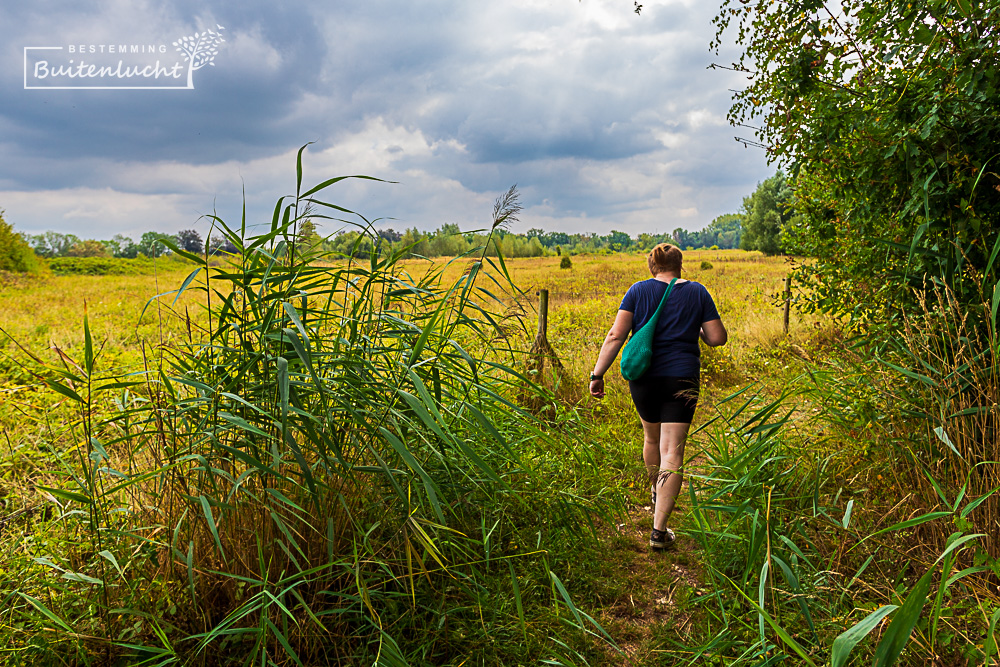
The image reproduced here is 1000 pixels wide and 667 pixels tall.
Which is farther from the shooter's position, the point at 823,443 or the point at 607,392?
the point at 607,392

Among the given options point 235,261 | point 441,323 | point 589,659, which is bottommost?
point 589,659

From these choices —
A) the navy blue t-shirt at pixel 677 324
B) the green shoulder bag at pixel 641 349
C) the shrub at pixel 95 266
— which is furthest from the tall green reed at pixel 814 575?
the shrub at pixel 95 266

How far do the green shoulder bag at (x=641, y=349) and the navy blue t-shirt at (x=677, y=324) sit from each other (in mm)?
58

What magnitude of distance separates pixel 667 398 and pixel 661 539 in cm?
90

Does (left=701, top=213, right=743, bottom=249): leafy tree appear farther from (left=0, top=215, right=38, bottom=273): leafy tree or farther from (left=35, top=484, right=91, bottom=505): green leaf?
(left=35, top=484, right=91, bottom=505): green leaf

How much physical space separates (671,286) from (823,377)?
1167 mm

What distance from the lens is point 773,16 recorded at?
403 centimetres

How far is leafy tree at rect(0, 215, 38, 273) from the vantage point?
109 feet

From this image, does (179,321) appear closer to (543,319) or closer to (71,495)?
(71,495)

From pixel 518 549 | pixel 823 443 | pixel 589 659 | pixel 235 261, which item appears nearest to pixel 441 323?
pixel 235 261

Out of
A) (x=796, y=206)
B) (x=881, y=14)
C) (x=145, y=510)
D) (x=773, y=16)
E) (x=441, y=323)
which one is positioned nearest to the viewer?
(x=145, y=510)

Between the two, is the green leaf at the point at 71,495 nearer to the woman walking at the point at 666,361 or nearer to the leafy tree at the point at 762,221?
the woman walking at the point at 666,361

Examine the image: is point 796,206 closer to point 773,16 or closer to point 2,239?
point 773,16

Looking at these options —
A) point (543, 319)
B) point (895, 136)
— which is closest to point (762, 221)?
point (543, 319)
